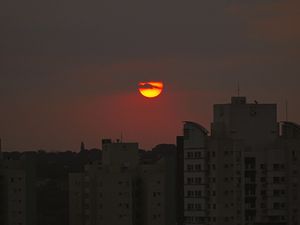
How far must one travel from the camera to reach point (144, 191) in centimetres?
9706

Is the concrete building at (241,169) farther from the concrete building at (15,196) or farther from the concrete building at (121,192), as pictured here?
the concrete building at (15,196)

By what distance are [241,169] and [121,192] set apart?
1300 centimetres

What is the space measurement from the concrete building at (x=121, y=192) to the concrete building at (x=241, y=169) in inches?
435

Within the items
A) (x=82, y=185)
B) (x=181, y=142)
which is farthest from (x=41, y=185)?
(x=181, y=142)

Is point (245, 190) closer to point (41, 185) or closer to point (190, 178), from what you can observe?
point (190, 178)

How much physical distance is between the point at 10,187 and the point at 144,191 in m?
9.20

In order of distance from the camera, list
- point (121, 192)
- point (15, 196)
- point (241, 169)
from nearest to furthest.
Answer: point (241, 169) < point (15, 196) < point (121, 192)

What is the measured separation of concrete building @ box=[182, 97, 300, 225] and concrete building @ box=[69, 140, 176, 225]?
11052 mm

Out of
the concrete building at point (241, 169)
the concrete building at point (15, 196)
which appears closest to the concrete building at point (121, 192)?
the concrete building at point (15, 196)

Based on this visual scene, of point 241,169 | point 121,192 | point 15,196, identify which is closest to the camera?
point 241,169

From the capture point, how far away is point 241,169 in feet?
279

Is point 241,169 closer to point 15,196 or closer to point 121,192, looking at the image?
point 121,192

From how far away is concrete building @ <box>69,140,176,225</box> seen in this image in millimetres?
95438

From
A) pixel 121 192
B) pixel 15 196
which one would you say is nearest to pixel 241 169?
pixel 121 192
